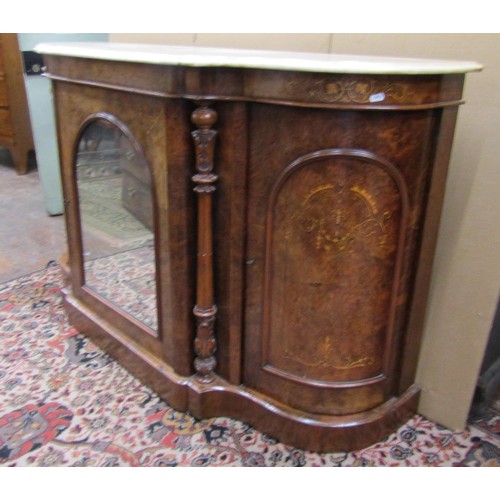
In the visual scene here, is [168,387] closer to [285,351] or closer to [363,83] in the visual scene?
[285,351]

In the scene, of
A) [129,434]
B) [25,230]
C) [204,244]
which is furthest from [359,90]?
[25,230]

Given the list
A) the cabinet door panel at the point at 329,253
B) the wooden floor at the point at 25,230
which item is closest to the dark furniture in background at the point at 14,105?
the wooden floor at the point at 25,230

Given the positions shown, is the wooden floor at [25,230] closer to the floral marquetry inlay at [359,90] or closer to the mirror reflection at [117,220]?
the mirror reflection at [117,220]

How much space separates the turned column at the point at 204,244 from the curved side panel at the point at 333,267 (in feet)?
0.53

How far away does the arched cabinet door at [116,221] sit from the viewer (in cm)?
148

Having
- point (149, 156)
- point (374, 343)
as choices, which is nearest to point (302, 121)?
point (149, 156)

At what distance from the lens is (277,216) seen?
1.26 m

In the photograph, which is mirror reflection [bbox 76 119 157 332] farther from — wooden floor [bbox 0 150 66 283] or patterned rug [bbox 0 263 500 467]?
wooden floor [bbox 0 150 66 283]

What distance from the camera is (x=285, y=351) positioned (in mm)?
1371

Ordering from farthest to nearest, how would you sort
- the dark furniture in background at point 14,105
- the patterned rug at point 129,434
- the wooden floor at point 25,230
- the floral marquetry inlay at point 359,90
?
the dark furniture in background at point 14,105, the wooden floor at point 25,230, the patterned rug at point 129,434, the floral marquetry inlay at point 359,90

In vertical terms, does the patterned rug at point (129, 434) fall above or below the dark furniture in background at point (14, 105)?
below

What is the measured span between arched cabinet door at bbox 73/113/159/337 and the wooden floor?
86 cm

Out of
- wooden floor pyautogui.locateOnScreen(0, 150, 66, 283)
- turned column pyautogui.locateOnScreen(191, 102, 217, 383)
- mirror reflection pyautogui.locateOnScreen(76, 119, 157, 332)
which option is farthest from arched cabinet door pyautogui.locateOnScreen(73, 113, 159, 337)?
wooden floor pyautogui.locateOnScreen(0, 150, 66, 283)

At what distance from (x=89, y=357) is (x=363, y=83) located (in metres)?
1.32
